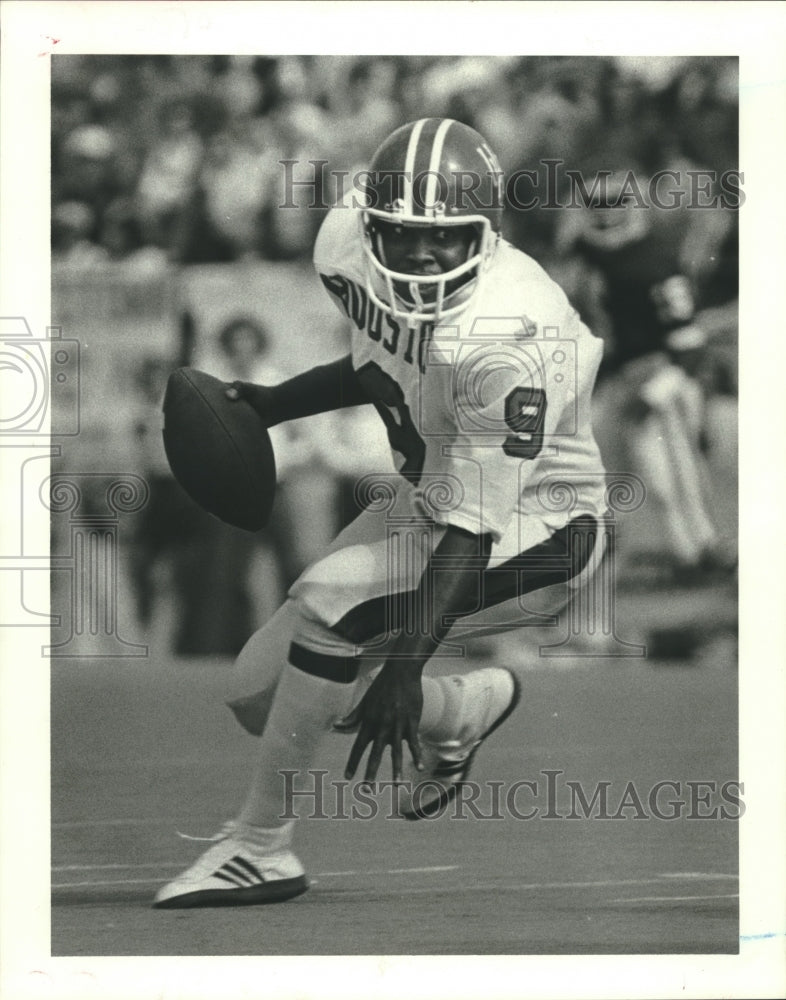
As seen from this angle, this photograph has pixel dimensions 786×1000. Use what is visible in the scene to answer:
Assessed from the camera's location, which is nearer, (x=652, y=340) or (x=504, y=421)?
(x=504, y=421)

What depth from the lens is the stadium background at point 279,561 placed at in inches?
200

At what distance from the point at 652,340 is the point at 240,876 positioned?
1575 millimetres

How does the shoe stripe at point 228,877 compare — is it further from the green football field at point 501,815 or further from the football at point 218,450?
the football at point 218,450

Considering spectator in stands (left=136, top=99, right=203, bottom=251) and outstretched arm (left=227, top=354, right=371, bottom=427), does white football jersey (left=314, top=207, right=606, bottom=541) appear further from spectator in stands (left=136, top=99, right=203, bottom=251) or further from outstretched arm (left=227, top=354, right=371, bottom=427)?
spectator in stands (left=136, top=99, right=203, bottom=251)

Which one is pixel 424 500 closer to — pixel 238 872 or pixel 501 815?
pixel 501 815

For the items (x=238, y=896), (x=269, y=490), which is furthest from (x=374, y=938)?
(x=269, y=490)

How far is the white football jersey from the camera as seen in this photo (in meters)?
A: 5.03

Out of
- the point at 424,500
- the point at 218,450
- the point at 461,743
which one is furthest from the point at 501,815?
the point at 218,450

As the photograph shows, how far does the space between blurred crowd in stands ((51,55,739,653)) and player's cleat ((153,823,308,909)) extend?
46 centimetres

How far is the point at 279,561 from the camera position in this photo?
511cm

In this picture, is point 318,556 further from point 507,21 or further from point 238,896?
point 507,21

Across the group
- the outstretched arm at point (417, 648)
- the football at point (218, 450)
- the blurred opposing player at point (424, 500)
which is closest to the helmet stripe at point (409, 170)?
the blurred opposing player at point (424, 500)

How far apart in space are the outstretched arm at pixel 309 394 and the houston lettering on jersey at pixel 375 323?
0.35 feet

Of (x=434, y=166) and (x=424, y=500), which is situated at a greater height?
(x=434, y=166)
